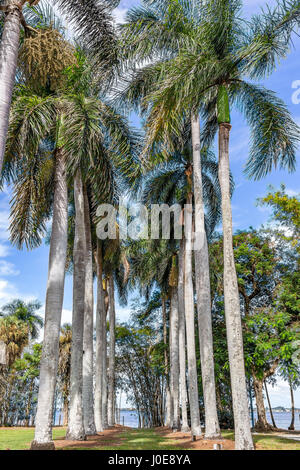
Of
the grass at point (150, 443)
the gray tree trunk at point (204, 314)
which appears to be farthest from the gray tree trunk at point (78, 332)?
the gray tree trunk at point (204, 314)

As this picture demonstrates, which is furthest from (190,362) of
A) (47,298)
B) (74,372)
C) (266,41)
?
(266,41)

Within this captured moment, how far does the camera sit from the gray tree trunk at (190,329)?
46.2ft

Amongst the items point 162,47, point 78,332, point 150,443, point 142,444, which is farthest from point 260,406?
point 162,47

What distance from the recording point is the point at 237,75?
10.9 meters

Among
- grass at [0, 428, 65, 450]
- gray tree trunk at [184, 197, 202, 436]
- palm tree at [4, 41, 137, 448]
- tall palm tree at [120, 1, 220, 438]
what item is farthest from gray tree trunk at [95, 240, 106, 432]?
tall palm tree at [120, 1, 220, 438]

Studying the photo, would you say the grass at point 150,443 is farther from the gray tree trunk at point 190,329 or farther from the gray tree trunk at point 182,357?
the gray tree trunk at point 182,357

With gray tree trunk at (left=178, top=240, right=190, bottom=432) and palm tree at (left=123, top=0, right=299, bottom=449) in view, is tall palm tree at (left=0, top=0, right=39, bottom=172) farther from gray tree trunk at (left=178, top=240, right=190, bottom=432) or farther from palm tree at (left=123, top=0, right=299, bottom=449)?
gray tree trunk at (left=178, top=240, right=190, bottom=432)

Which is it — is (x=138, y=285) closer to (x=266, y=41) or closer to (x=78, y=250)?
(x=78, y=250)

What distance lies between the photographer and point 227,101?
34.6 ft

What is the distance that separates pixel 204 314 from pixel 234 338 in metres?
4.30

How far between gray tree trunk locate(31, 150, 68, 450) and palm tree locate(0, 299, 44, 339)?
86.0ft

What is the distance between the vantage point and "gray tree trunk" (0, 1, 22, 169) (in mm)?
6875

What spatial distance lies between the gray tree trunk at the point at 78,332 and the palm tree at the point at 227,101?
Result: 4000mm
